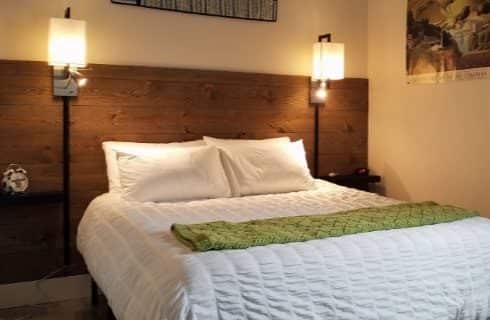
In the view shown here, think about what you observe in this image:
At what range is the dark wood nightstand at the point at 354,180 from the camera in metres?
3.68

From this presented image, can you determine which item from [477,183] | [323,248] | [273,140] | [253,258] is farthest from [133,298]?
[477,183]

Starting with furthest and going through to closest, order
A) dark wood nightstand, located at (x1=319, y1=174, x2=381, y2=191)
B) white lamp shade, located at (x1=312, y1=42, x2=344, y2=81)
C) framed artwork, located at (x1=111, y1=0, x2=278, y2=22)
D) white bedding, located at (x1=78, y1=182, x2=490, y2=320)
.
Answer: dark wood nightstand, located at (x1=319, y1=174, x2=381, y2=191) → white lamp shade, located at (x1=312, y1=42, x2=344, y2=81) → framed artwork, located at (x1=111, y1=0, x2=278, y2=22) → white bedding, located at (x1=78, y1=182, x2=490, y2=320)

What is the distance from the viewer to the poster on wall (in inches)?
119

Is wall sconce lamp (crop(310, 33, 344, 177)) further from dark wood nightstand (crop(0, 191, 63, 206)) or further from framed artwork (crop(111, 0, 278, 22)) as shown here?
dark wood nightstand (crop(0, 191, 63, 206))

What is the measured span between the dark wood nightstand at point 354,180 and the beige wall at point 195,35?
0.79 metres

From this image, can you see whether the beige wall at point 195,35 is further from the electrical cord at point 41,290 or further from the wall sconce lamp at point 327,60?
the electrical cord at point 41,290

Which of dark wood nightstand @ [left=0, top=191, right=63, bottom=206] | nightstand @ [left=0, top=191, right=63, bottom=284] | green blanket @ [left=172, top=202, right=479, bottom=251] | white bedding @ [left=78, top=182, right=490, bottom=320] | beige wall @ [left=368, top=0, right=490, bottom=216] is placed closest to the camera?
white bedding @ [left=78, top=182, right=490, bottom=320]

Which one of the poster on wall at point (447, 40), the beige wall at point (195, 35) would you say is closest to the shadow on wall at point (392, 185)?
the poster on wall at point (447, 40)

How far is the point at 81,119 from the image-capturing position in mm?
3098

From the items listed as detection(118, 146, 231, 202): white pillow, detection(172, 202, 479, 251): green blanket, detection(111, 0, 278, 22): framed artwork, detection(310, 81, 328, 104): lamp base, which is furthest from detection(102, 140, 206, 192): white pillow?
detection(310, 81, 328, 104): lamp base

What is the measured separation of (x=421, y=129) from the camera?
3521 mm

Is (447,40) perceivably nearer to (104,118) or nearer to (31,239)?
(104,118)

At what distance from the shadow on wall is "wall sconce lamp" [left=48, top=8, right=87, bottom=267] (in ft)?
7.26

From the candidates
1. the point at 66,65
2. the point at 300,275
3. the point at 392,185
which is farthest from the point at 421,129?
the point at 66,65
